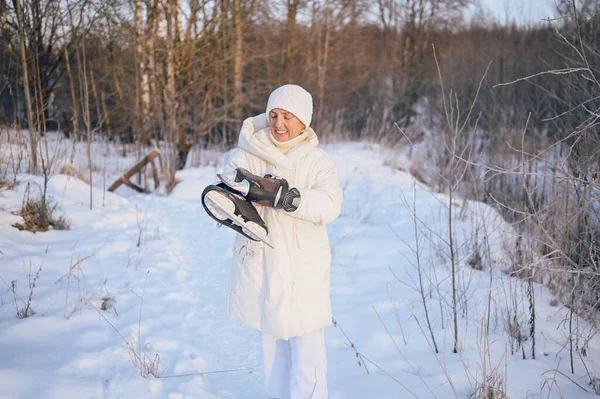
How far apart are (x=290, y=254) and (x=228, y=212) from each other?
365 mm

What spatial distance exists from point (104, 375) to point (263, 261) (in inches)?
45.4

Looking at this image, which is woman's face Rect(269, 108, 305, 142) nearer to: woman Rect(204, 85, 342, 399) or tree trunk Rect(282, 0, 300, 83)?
woman Rect(204, 85, 342, 399)

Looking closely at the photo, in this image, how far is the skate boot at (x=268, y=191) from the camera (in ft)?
6.21

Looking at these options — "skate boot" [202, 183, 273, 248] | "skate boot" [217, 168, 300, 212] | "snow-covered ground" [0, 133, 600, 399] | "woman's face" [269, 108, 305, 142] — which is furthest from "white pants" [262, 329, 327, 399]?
"woman's face" [269, 108, 305, 142]

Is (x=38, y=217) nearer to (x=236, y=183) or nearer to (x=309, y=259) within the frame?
(x=236, y=183)

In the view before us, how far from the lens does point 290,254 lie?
2.06m

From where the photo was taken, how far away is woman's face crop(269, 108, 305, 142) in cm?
212

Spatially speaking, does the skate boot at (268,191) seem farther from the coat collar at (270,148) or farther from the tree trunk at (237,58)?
the tree trunk at (237,58)

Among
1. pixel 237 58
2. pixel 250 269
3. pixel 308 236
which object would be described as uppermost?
pixel 237 58

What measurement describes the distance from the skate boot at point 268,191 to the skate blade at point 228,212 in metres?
0.07

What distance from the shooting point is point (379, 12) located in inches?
727

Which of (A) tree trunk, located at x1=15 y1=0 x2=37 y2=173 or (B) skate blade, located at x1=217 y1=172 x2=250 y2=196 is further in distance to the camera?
(A) tree trunk, located at x1=15 y1=0 x2=37 y2=173

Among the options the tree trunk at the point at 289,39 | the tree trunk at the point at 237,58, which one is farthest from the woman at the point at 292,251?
the tree trunk at the point at 289,39

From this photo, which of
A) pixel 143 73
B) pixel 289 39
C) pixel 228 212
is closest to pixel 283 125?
pixel 228 212
